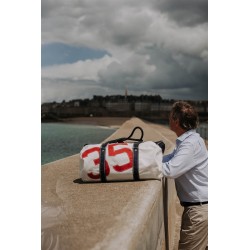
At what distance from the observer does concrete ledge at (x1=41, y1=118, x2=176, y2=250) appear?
1693 mm

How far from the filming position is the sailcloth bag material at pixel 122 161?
2.42m

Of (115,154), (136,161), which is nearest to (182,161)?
(136,161)

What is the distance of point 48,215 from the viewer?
89.0 inches

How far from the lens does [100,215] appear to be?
202 cm

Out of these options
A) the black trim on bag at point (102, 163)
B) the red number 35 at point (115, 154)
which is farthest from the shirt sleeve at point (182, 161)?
the black trim on bag at point (102, 163)

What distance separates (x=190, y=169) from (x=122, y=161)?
15.5 inches

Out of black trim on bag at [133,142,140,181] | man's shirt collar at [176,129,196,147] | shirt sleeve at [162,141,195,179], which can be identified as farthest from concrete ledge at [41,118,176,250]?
man's shirt collar at [176,129,196,147]

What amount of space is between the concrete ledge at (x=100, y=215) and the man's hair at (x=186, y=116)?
0.40 m

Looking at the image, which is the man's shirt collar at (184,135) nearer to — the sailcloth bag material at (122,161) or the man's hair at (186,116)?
the man's hair at (186,116)

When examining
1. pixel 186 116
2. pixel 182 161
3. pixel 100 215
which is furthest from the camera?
pixel 186 116

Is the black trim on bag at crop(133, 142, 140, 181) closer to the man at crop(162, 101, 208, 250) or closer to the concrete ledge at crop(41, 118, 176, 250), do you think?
the concrete ledge at crop(41, 118, 176, 250)

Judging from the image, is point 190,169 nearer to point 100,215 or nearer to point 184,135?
point 184,135
